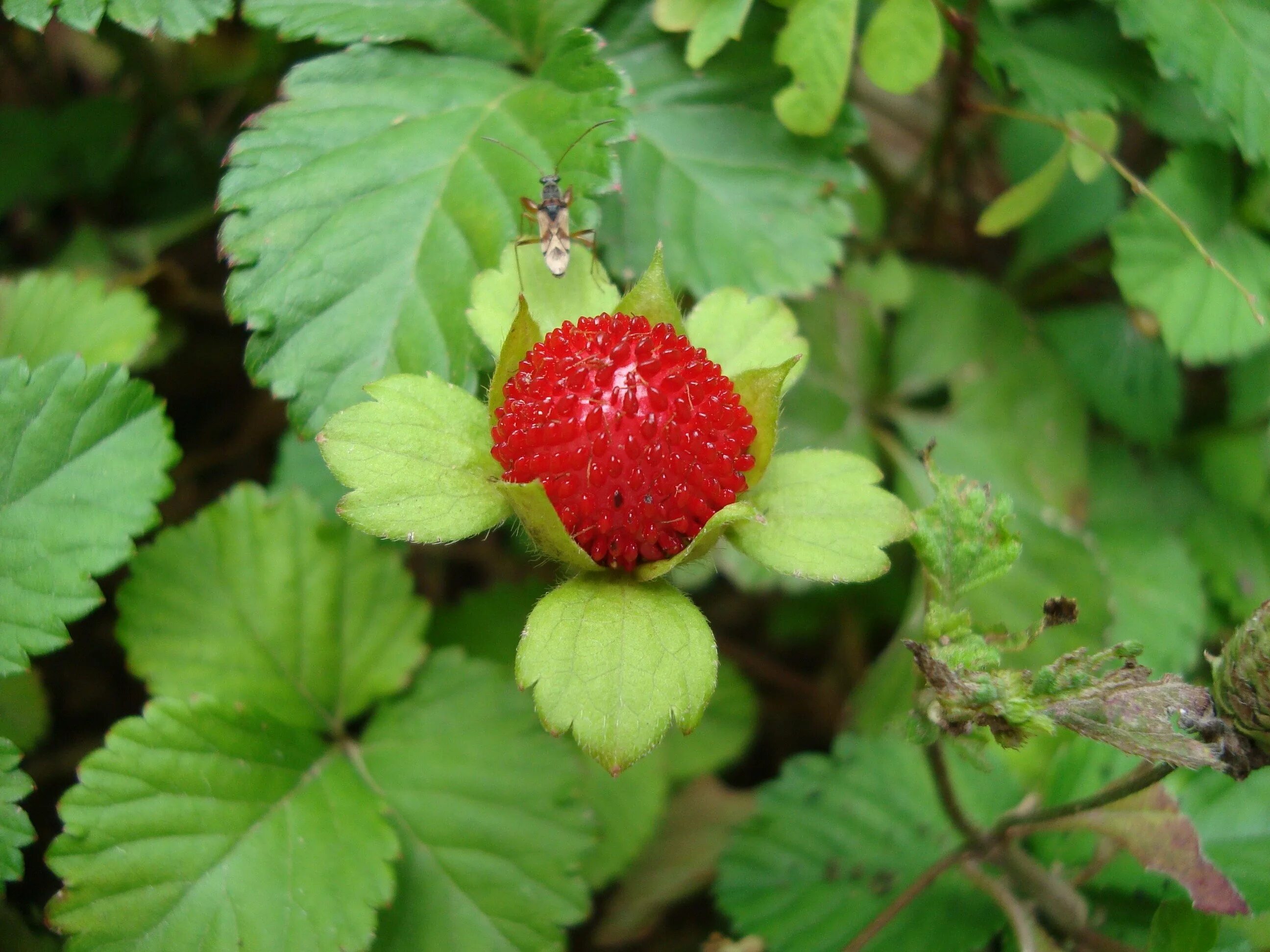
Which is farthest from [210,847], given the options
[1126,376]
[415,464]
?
[1126,376]

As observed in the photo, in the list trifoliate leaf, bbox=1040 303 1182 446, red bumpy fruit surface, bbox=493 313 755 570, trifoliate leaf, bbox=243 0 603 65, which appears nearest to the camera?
red bumpy fruit surface, bbox=493 313 755 570

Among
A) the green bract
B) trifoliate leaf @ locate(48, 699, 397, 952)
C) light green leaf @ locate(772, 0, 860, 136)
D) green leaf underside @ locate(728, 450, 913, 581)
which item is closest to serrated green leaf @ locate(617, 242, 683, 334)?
the green bract

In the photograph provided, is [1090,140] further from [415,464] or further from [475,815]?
[475,815]

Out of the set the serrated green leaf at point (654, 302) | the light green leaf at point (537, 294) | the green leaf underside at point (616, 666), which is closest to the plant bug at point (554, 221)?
the light green leaf at point (537, 294)

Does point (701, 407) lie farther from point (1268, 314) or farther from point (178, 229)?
point (178, 229)

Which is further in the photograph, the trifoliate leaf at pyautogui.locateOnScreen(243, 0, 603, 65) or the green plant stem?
the green plant stem

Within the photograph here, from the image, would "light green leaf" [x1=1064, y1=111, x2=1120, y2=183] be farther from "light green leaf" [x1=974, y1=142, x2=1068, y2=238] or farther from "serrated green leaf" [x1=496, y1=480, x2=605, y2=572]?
"serrated green leaf" [x1=496, y1=480, x2=605, y2=572]
